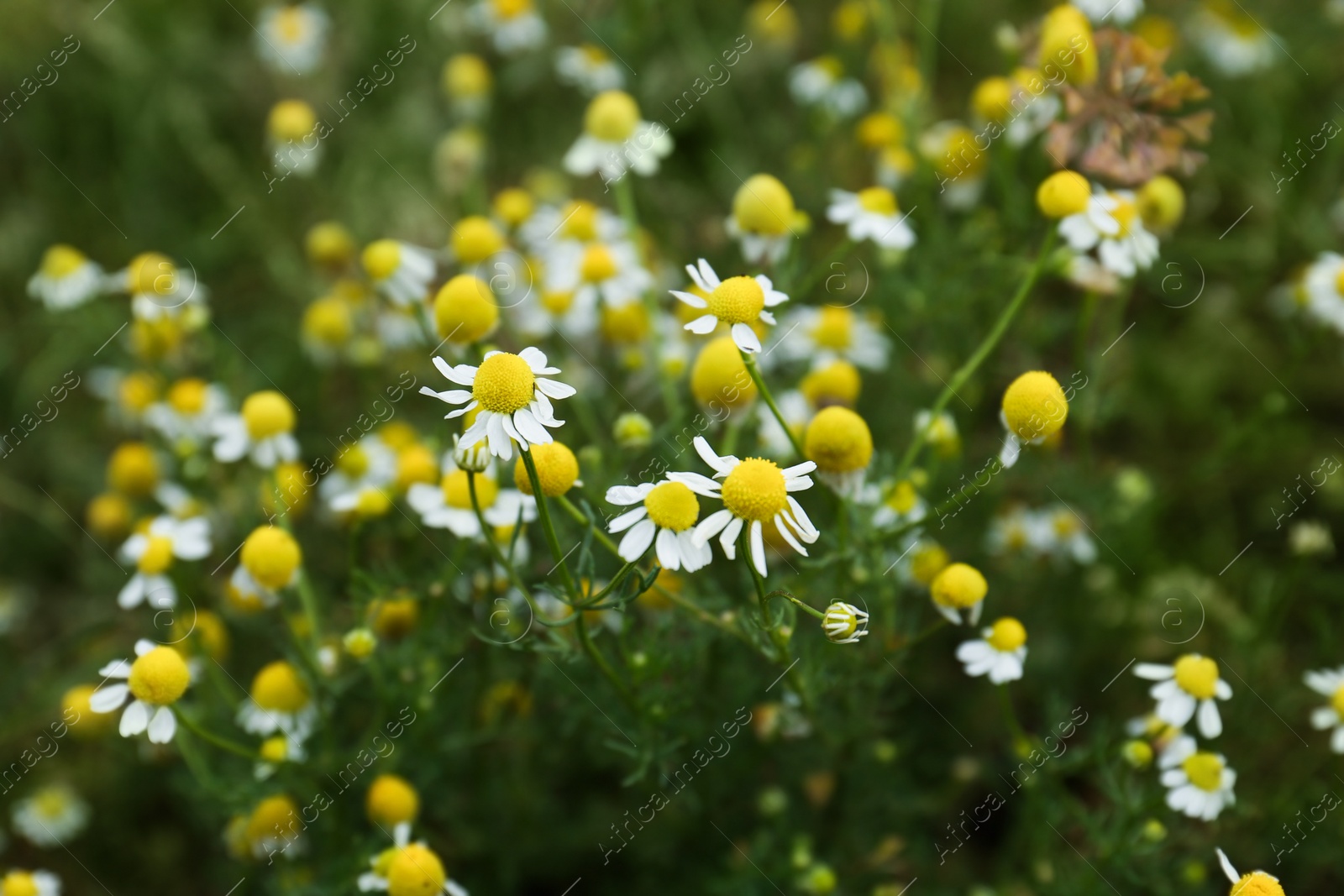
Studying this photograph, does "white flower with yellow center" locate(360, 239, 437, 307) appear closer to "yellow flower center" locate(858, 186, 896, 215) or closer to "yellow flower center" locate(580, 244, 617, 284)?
"yellow flower center" locate(580, 244, 617, 284)

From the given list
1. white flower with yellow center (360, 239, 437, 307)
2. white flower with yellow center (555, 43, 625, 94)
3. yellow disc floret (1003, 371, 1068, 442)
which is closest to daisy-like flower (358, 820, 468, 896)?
white flower with yellow center (360, 239, 437, 307)

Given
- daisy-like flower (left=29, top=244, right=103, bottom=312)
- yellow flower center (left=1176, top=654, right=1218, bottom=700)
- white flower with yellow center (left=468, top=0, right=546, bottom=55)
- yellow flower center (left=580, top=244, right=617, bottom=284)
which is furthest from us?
white flower with yellow center (left=468, top=0, right=546, bottom=55)

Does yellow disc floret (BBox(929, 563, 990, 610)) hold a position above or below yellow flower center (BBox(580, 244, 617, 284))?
below

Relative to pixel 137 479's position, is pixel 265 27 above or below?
above

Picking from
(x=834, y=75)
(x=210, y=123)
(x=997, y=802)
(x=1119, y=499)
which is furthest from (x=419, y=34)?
(x=997, y=802)

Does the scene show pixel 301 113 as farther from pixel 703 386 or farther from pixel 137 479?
pixel 703 386

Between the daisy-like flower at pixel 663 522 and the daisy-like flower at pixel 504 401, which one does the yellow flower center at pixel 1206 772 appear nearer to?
the daisy-like flower at pixel 663 522

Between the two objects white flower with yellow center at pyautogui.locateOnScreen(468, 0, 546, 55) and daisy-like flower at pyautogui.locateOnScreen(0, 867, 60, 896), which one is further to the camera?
white flower with yellow center at pyautogui.locateOnScreen(468, 0, 546, 55)

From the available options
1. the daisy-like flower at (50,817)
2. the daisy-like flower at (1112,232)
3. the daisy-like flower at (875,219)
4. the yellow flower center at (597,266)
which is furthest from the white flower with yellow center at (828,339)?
the daisy-like flower at (50,817)
